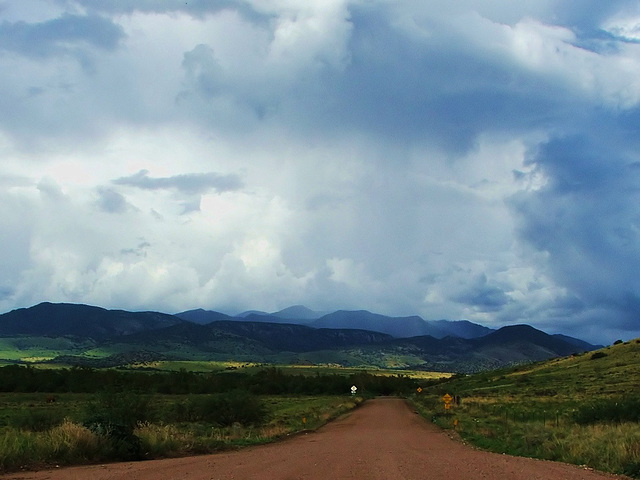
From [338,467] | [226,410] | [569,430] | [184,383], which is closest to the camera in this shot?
[338,467]

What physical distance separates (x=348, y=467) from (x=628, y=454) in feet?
24.1

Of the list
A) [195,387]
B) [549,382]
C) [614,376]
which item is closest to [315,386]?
[195,387]

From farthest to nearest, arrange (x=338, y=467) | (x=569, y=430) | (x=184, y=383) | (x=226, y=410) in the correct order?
(x=184, y=383)
(x=226, y=410)
(x=569, y=430)
(x=338, y=467)

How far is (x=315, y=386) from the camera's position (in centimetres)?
12669

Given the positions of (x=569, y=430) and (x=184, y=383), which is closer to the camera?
(x=569, y=430)

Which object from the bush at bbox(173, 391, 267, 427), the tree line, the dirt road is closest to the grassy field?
the dirt road

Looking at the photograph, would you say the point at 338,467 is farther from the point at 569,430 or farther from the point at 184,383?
the point at 184,383

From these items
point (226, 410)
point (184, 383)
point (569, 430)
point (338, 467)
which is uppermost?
point (338, 467)

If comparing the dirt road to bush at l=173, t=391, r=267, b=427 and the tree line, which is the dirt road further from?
the tree line

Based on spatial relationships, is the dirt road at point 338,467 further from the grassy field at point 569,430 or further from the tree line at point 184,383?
the tree line at point 184,383

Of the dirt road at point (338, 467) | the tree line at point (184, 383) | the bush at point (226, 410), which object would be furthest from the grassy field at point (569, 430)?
the tree line at point (184, 383)

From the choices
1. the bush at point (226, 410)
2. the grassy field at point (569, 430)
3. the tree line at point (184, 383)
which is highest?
the grassy field at point (569, 430)

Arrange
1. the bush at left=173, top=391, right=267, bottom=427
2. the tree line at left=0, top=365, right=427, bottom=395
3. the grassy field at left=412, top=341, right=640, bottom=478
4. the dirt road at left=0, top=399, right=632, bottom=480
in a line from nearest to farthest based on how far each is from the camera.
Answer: the dirt road at left=0, top=399, right=632, bottom=480
the grassy field at left=412, top=341, right=640, bottom=478
the bush at left=173, top=391, right=267, bottom=427
the tree line at left=0, top=365, right=427, bottom=395

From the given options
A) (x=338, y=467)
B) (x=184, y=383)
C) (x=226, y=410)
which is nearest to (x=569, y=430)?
(x=338, y=467)
